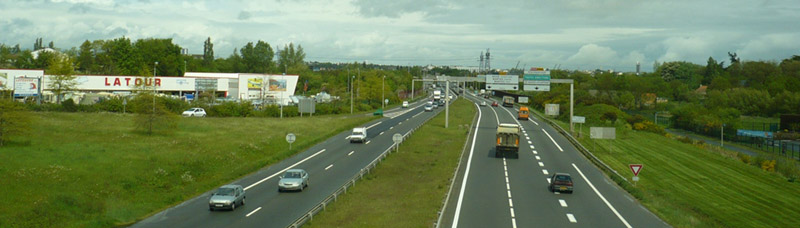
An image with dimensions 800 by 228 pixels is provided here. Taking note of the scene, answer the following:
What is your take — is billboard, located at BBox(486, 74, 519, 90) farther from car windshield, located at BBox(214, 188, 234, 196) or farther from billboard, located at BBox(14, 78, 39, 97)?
billboard, located at BBox(14, 78, 39, 97)

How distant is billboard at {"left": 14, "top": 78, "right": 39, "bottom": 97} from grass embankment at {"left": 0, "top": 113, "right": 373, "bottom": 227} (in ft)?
98.3

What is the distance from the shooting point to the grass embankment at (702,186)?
32.5 m

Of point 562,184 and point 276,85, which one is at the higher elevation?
point 276,85

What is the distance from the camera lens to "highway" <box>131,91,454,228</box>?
91.1 feet

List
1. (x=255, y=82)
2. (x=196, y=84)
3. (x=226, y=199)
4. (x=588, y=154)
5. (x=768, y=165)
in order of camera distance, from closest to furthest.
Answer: (x=226, y=199) < (x=588, y=154) < (x=768, y=165) < (x=196, y=84) < (x=255, y=82)

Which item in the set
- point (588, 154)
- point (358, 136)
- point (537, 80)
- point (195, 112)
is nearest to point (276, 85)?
point (195, 112)

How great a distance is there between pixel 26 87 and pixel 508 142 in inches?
3200

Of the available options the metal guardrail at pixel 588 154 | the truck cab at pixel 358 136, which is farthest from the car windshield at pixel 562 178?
the truck cab at pixel 358 136

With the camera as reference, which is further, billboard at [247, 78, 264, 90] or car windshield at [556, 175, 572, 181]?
billboard at [247, 78, 264, 90]

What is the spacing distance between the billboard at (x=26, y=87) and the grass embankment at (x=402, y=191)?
68.8 metres

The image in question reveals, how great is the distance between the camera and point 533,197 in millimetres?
34062

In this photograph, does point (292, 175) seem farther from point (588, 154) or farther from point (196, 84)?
point (196, 84)

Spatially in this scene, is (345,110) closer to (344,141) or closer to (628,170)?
(344,141)

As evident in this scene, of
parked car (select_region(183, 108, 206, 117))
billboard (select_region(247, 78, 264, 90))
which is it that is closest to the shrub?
parked car (select_region(183, 108, 206, 117))
